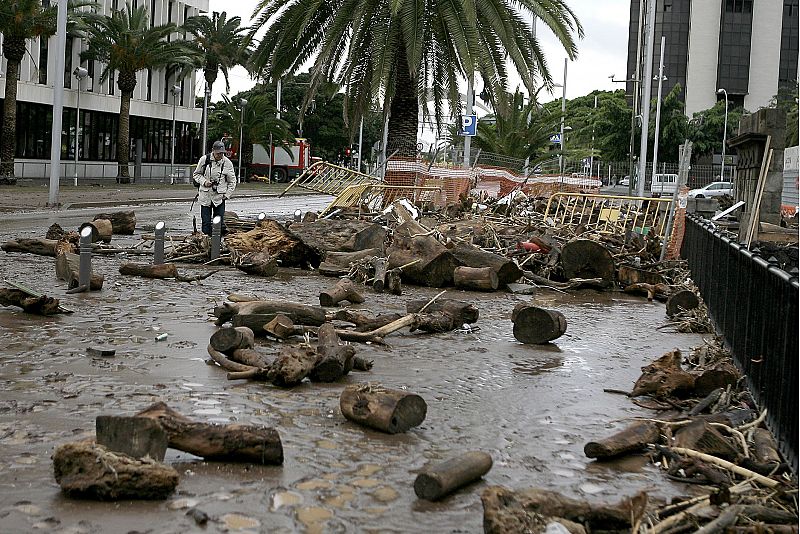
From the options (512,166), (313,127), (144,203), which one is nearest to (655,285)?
(144,203)

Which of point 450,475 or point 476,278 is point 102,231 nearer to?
point 476,278

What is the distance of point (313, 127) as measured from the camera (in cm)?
9844

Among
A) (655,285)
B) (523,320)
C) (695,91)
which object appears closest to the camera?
(523,320)

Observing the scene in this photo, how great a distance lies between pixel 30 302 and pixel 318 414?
423 centimetres

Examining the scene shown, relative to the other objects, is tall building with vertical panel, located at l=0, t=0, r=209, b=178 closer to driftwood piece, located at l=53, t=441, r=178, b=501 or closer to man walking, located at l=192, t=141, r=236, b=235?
man walking, located at l=192, t=141, r=236, b=235

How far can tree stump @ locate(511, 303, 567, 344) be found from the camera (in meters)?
9.10

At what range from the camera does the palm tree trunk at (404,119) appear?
91.1 feet

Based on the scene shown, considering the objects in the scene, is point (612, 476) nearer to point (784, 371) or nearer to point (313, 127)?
point (784, 371)

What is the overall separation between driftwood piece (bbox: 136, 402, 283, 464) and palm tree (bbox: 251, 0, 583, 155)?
67.9ft

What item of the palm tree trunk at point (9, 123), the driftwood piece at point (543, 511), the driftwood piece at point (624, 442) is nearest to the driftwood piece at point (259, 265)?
the driftwood piece at point (624, 442)

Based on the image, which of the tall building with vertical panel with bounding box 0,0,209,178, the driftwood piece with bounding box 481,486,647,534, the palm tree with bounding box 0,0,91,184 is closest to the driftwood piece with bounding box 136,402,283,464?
the driftwood piece with bounding box 481,486,647,534

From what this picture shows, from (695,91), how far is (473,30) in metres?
91.0

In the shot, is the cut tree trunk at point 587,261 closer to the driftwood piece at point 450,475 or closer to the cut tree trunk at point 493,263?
the cut tree trunk at point 493,263

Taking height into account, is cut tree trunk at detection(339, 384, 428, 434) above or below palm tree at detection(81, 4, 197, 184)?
below
